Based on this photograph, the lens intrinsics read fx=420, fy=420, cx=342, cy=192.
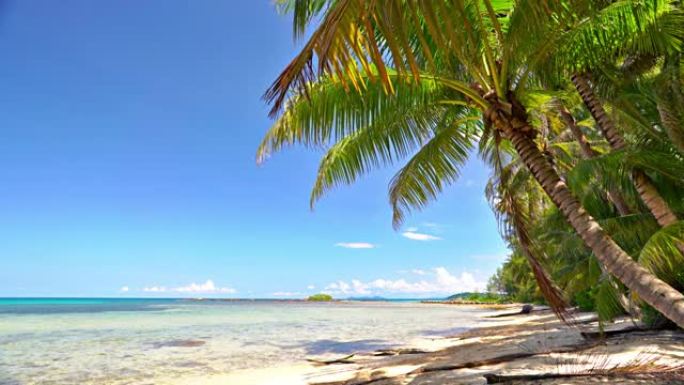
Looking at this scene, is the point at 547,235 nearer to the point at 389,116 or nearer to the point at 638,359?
the point at 638,359

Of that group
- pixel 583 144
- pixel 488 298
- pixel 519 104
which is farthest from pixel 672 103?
pixel 488 298

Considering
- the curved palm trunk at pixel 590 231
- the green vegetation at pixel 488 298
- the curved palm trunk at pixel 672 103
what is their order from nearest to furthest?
the curved palm trunk at pixel 590 231, the curved palm trunk at pixel 672 103, the green vegetation at pixel 488 298

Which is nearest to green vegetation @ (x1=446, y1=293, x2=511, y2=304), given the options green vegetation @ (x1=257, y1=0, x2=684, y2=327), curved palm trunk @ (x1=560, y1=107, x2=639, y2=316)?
curved palm trunk @ (x1=560, y1=107, x2=639, y2=316)

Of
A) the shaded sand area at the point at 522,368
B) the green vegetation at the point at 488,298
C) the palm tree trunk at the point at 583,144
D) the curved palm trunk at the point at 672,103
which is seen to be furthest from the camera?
the green vegetation at the point at 488,298

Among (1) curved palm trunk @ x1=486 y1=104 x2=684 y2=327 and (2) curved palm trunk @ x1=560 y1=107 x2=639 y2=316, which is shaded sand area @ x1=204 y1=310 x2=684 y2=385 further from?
(2) curved palm trunk @ x1=560 y1=107 x2=639 y2=316

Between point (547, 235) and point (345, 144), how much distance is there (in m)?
10.2

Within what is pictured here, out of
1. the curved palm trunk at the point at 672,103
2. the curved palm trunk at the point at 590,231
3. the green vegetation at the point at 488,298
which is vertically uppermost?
the curved palm trunk at the point at 672,103

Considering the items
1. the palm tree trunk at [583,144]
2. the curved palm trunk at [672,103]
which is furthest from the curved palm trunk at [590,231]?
the palm tree trunk at [583,144]

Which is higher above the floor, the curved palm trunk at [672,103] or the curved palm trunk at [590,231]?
the curved palm trunk at [672,103]

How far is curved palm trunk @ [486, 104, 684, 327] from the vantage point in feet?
10.3

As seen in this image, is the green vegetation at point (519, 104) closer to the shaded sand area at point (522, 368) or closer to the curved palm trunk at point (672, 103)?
the curved palm trunk at point (672, 103)

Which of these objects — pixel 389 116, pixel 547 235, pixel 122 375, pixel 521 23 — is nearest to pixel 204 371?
pixel 122 375

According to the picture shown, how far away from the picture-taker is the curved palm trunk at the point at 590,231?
3.13 m

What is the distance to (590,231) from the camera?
351cm
